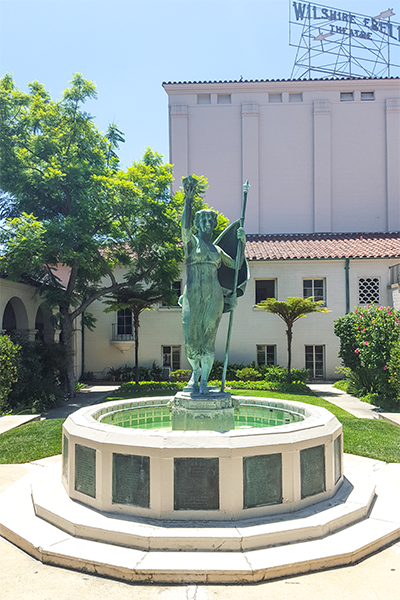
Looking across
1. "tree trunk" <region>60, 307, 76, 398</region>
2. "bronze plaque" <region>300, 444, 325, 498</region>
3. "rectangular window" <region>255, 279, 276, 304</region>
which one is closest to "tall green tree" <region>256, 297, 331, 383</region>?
"rectangular window" <region>255, 279, 276, 304</region>

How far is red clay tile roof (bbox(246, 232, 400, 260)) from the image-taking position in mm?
23031

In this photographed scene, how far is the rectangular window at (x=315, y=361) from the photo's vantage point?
23.2m

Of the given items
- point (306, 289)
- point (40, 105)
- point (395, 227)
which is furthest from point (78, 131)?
point (395, 227)

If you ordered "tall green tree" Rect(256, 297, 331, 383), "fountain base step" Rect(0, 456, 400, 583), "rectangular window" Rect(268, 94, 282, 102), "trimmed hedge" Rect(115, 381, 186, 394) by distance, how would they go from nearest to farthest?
"fountain base step" Rect(0, 456, 400, 583) < "trimmed hedge" Rect(115, 381, 186, 394) < "tall green tree" Rect(256, 297, 331, 383) < "rectangular window" Rect(268, 94, 282, 102)

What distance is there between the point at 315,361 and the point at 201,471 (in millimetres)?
19016

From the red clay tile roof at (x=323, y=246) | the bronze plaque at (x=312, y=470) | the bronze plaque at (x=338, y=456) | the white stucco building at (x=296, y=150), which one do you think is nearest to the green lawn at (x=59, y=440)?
the bronze plaque at (x=338, y=456)

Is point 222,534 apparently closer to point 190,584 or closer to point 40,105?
point 190,584

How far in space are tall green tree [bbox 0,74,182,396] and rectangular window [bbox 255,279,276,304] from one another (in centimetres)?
623

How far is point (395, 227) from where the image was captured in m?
28.5

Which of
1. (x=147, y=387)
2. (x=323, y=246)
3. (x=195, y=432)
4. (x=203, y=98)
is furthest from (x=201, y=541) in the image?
(x=203, y=98)

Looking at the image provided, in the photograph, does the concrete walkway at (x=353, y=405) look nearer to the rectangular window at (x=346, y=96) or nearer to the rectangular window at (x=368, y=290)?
the rectangular window at (x=368, y=290)

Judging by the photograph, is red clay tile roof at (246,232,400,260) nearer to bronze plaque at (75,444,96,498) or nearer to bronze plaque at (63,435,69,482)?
bronze plaque at (63,435,69,482)

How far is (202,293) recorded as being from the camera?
6.66 metres

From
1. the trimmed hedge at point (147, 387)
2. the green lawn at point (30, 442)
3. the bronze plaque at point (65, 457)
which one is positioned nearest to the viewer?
the bronze plaque at point (65, 457)
